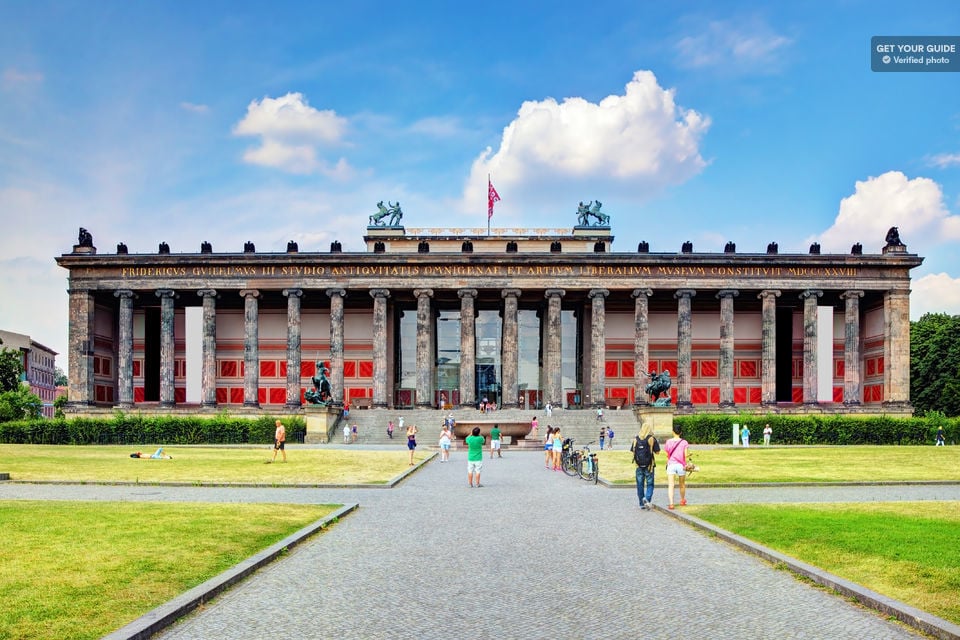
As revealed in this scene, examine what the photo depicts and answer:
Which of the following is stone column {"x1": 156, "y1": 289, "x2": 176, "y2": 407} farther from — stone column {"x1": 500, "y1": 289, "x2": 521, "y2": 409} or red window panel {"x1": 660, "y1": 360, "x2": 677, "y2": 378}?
red window panel {"x1": 660, "y1": 360, "x2": 677, "y2": 378}

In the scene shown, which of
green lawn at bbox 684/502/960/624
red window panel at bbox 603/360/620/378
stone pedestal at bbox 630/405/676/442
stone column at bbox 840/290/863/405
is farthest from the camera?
red window panel at bbox 603/360/620/378

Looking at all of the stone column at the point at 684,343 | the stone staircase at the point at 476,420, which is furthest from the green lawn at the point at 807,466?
the stone column at the point at 684,343

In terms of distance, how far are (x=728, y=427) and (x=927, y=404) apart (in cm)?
4012

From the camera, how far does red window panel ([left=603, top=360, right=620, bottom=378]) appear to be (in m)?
76.1

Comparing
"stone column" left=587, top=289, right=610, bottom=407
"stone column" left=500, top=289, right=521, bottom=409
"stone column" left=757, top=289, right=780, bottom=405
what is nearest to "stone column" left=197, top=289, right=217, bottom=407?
"stone column" left=500, top=289, right=521, bottom=409

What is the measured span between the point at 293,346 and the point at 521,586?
205ft

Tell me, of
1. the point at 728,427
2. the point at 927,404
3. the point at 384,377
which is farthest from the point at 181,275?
the point at 927,404

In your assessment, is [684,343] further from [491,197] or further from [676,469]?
[676,469]

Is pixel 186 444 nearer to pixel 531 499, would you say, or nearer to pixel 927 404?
pixel 531 499

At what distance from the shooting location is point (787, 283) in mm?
70750

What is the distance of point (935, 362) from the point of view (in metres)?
82.6

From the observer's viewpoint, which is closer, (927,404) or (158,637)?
(158,637)

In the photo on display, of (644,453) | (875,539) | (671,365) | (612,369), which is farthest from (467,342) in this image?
(875,539)

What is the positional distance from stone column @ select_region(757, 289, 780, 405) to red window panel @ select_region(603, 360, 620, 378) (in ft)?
41.7
